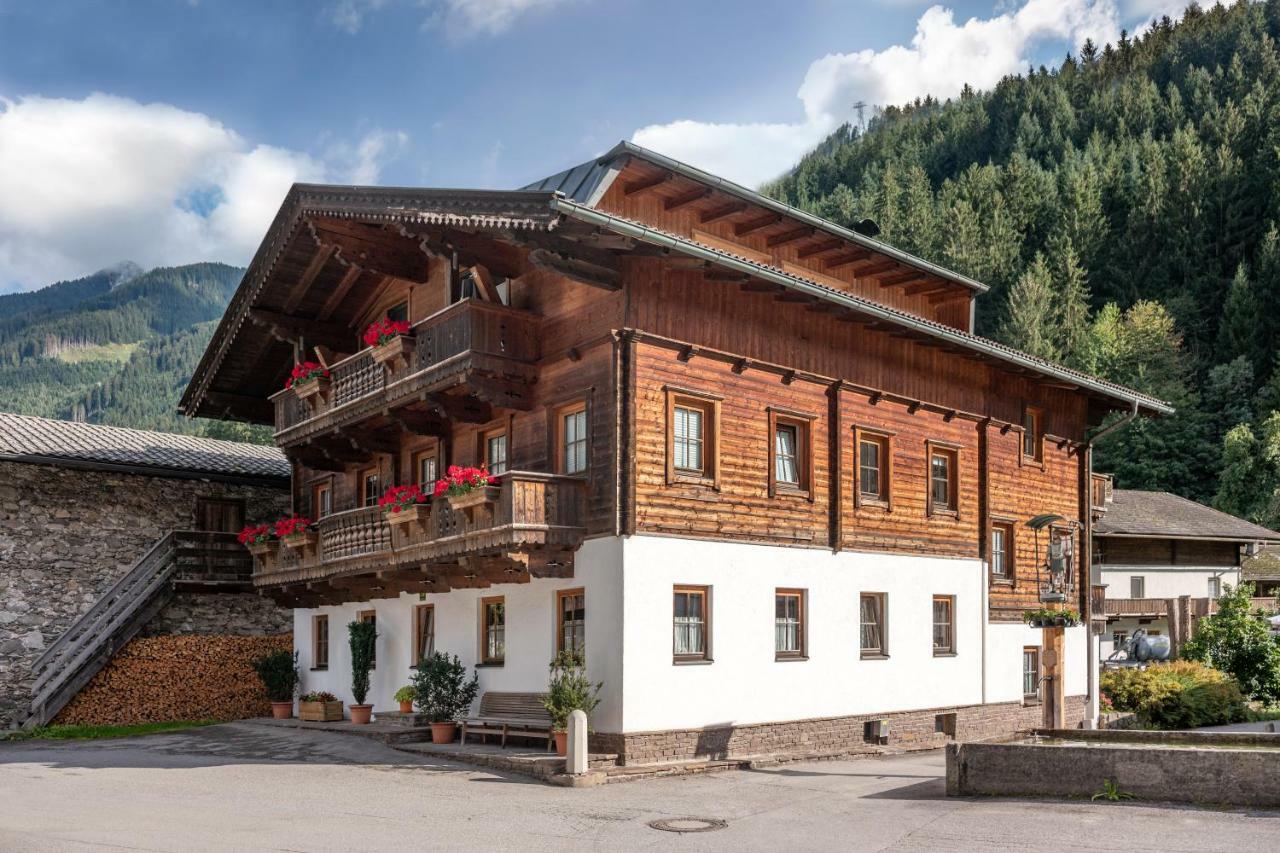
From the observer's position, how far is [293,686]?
27625 mm

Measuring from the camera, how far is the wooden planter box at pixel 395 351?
21.2 m

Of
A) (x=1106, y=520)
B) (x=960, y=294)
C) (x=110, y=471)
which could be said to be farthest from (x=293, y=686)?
(x=1106, y=520)

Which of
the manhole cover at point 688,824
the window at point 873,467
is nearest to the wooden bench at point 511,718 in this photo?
the manhole cover at point 688,824

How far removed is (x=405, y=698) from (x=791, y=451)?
837cm

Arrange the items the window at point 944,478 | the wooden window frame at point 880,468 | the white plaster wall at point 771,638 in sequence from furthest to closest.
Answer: the window at point 944,478 < the wooden window frame at point 880,468 < the white plaster wall at point 771,638

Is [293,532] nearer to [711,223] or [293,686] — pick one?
[293,686]

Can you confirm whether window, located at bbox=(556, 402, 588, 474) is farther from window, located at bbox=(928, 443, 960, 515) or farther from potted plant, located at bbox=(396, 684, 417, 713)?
window, located at bbox=(928, 443, 960, 515)

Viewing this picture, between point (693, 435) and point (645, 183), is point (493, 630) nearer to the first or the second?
point (693, 435)

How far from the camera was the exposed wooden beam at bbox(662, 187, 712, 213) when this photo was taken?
2123cm

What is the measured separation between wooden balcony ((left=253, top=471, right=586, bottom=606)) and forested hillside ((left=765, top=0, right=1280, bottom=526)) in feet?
104

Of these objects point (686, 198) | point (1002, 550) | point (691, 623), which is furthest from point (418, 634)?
point (1002, 550)

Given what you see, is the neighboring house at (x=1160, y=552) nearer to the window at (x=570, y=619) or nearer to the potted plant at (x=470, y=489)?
the window at (x=570, y=619)

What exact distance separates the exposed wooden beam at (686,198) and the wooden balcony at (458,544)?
564cm

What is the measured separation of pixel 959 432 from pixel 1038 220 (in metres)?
76.6
